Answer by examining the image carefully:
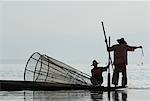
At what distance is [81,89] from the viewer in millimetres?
18359

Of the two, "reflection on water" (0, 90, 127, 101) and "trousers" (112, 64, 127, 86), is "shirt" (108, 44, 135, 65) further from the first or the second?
"reflection on water" (0, 90, 127, 101)

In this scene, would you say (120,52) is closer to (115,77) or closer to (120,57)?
(120,57)

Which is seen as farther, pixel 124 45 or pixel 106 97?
pixel 124 45

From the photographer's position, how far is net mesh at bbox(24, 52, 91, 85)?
1859cm

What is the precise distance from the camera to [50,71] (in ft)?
61.2

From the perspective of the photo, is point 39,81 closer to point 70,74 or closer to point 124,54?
point 70,74

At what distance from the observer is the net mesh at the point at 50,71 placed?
18594 mm

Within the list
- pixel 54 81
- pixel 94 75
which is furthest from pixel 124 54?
pixel 54 81

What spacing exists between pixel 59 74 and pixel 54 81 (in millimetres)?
367

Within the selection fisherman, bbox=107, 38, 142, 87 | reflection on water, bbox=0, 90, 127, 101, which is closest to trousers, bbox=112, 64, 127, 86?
fisherman, bbox=107, 38, 142, 87

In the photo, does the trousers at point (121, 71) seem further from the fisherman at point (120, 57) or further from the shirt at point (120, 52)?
the shirt at point (120, 52)

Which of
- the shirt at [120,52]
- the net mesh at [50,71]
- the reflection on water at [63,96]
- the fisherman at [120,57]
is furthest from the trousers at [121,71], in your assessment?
the reflection on water at [63,96]

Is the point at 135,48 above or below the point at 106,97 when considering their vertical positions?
above

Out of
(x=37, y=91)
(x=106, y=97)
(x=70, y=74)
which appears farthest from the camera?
(x=70, y=74)
